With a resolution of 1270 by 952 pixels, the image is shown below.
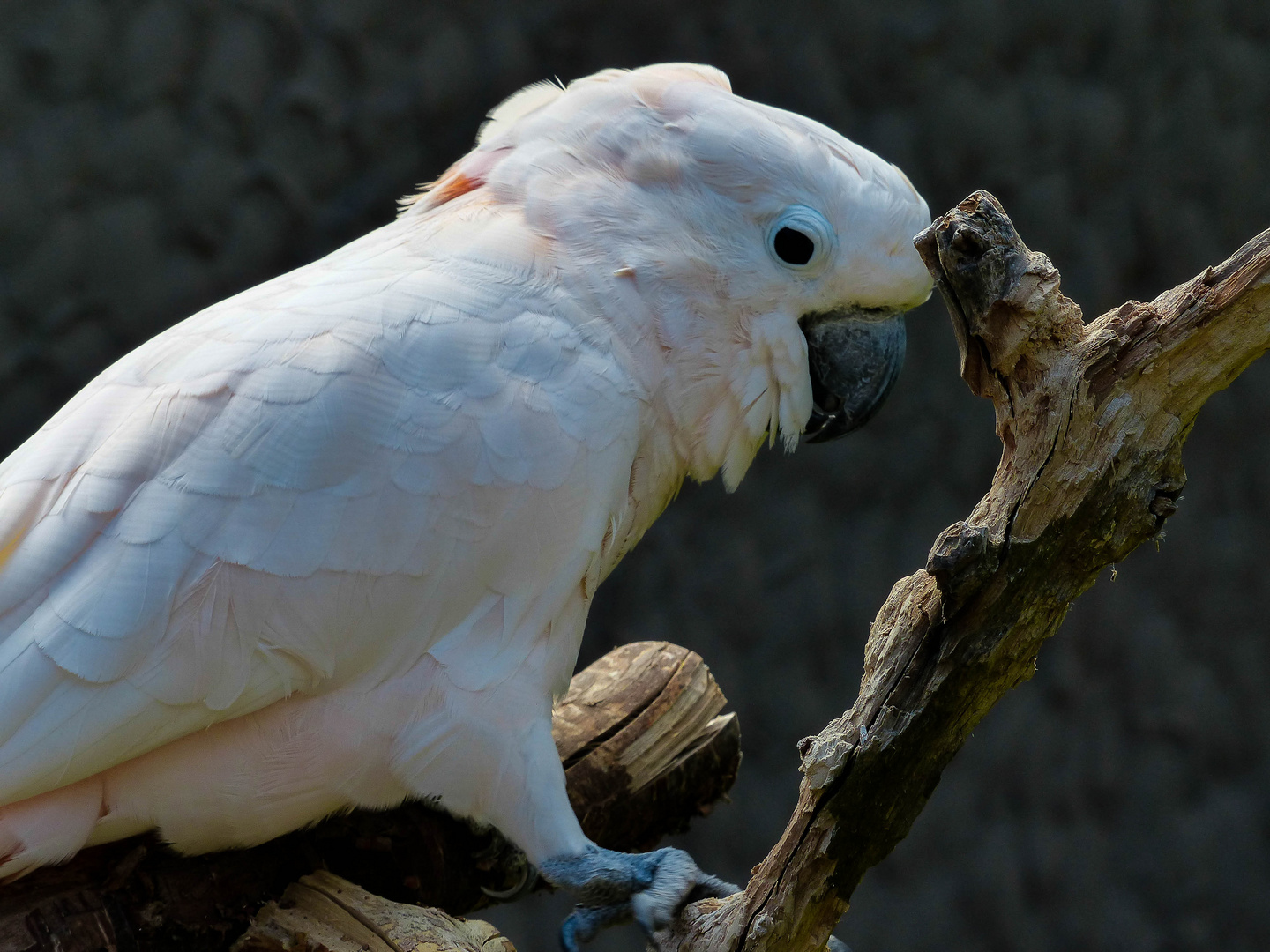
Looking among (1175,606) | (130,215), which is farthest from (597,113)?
(1175,606)

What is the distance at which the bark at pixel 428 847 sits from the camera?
4.34 feet

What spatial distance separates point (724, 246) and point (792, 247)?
89 mm

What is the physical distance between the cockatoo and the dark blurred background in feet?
4.37

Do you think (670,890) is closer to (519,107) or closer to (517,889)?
(517,889)

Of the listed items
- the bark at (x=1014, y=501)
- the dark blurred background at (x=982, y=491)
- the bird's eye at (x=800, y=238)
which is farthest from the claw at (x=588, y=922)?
the dark blurred background at (x=982, y=491)

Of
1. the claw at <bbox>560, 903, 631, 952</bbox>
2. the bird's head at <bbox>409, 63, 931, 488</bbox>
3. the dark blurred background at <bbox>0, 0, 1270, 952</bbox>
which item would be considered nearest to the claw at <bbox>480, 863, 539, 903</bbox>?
the claw at <bbox>560, 903, 631, 952</bbox>

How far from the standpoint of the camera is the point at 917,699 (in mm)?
1095

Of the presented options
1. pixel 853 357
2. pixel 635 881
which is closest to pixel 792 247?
pixel 853 357

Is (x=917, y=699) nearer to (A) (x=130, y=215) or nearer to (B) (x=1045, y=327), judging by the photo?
(B) (x=1045, y=327)

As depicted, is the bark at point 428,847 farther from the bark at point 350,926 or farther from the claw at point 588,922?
the claw at point 588,922

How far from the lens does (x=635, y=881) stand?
131 centimetres

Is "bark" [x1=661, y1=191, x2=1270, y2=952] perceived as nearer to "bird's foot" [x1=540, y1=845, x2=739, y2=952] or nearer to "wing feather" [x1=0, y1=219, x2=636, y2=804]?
"bird's foot" [x1=540, y1=845, x2=739, y2=952]

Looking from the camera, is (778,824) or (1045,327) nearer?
(1045,327)

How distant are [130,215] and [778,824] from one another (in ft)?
6.90
